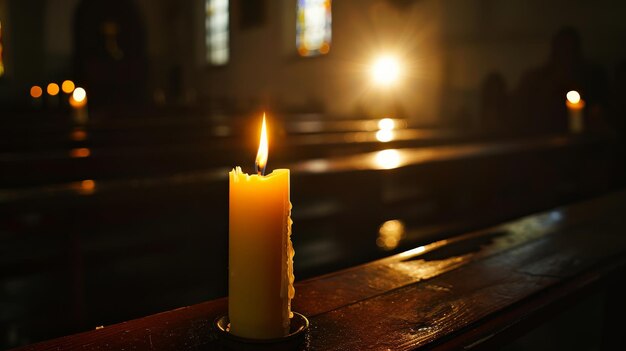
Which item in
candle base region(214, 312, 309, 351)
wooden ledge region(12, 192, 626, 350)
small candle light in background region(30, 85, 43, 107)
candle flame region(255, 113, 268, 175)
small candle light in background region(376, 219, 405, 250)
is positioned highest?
small candle light in background region(30, 85, 43, 107)

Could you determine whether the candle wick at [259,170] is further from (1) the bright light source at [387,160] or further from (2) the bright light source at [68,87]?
(2) the bright light source at [68,87]

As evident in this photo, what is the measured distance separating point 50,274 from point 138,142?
1218 millimetres

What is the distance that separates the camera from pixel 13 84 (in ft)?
35.7

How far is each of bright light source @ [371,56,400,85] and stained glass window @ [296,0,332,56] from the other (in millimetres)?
1179

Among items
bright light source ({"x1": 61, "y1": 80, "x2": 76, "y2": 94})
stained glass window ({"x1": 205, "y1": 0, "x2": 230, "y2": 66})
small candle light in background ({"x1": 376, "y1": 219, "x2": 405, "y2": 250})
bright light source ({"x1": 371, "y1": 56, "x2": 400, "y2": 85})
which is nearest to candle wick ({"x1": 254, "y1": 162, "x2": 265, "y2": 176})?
small candle light in background ({"x1": 376, "y1": 219, "x2": 405, "y2": 250})

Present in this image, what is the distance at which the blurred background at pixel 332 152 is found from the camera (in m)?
2.30

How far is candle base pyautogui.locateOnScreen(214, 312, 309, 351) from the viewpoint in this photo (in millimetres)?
631

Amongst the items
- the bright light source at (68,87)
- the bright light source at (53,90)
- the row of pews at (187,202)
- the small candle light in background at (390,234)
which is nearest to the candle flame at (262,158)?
the row of pews at (187,202)

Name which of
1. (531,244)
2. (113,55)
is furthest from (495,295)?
(113,55)

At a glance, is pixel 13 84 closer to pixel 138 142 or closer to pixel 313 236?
pixel 138 142

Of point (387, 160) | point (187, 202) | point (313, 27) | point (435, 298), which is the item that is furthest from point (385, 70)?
point (435, 298)

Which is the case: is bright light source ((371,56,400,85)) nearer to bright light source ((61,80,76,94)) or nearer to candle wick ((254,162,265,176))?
bright light source ((61,80,76,94))

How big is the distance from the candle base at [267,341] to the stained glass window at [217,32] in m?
10.8

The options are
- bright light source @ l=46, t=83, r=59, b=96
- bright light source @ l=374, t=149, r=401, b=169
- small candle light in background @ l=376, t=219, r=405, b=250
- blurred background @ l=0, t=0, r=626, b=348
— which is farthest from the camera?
bright light source @ l=46, t=83, r=59, b=96
